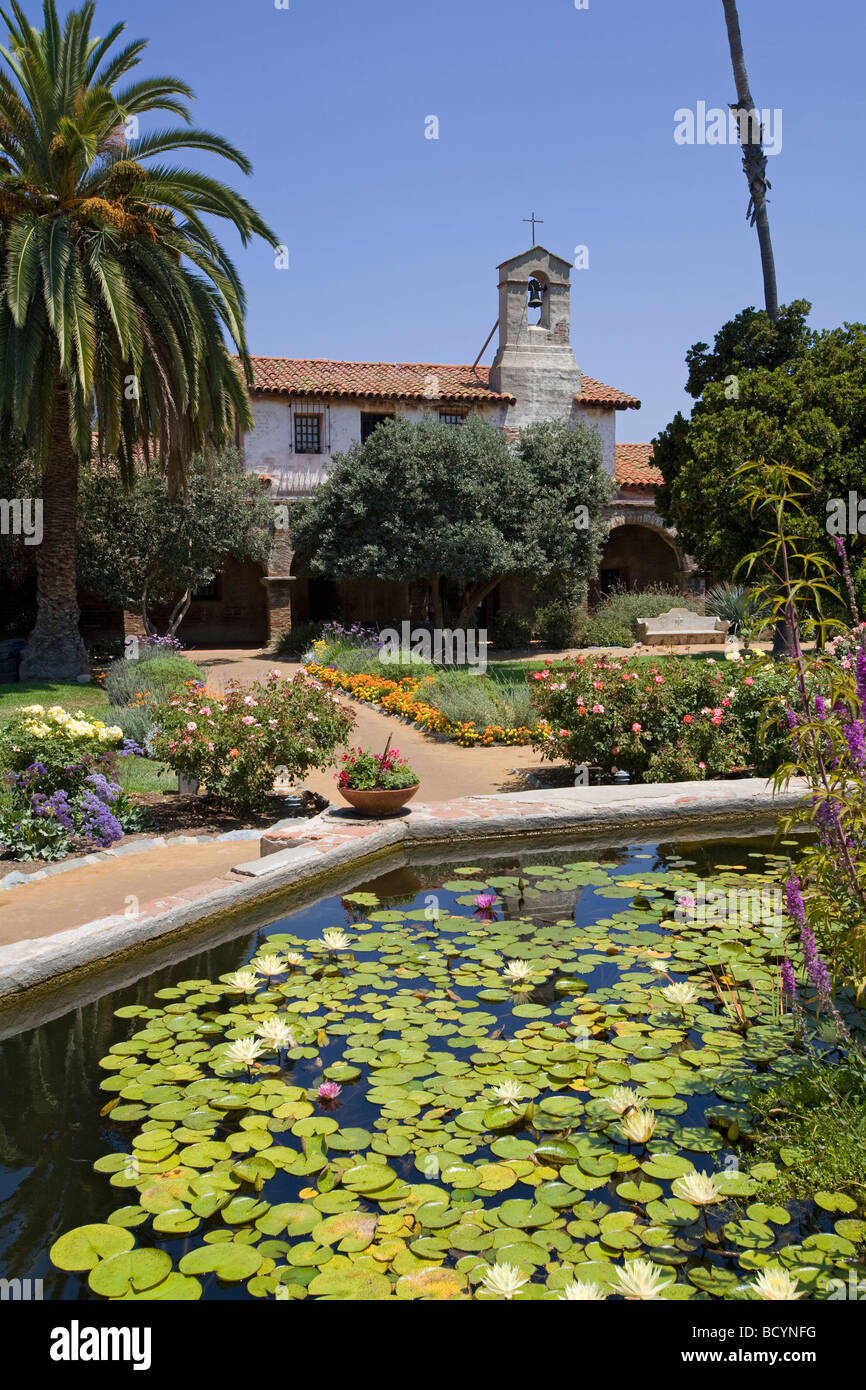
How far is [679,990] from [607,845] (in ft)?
10.6

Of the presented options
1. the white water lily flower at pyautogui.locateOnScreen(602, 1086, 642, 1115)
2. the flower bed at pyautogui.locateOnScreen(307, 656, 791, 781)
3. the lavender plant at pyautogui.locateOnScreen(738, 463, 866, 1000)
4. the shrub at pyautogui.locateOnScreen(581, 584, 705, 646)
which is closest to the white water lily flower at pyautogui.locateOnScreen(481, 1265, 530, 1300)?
the white water lily flower at pyautogui.locateOnScreen(602, 1086, 642, 1115)

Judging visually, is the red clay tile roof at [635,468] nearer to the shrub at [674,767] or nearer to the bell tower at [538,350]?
the bell tower at [538,350]

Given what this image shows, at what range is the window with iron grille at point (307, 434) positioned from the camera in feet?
79.0

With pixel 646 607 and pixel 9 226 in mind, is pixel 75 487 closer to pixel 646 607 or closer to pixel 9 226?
pixel 9 226

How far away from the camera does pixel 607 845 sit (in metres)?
7.37

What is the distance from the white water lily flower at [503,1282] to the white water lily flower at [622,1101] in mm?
866

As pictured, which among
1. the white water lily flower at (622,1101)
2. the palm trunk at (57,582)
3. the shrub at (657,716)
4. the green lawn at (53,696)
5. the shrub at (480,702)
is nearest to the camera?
the white water lily flower at (622,1101)

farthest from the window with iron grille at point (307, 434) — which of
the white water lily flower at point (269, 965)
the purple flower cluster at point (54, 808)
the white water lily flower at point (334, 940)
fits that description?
the white water lily flower at point (269, 965)

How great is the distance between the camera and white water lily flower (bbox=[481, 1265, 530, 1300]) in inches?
99.3

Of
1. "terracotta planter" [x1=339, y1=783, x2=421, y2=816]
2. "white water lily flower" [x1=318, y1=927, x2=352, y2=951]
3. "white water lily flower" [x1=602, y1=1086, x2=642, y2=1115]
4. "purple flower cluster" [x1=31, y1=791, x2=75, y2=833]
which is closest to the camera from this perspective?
"white water lily flower" [x1=602, y1=1086, x2=642, y2=1115]

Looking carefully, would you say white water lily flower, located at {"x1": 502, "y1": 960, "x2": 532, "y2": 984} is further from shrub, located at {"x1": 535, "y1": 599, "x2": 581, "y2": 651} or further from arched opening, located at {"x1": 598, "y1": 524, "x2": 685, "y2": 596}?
arched opening, located at {"x1": 598, "y1": 524, "x2": 685, "y2": 596}

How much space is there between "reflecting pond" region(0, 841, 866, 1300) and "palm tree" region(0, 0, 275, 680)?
9.65 metres
